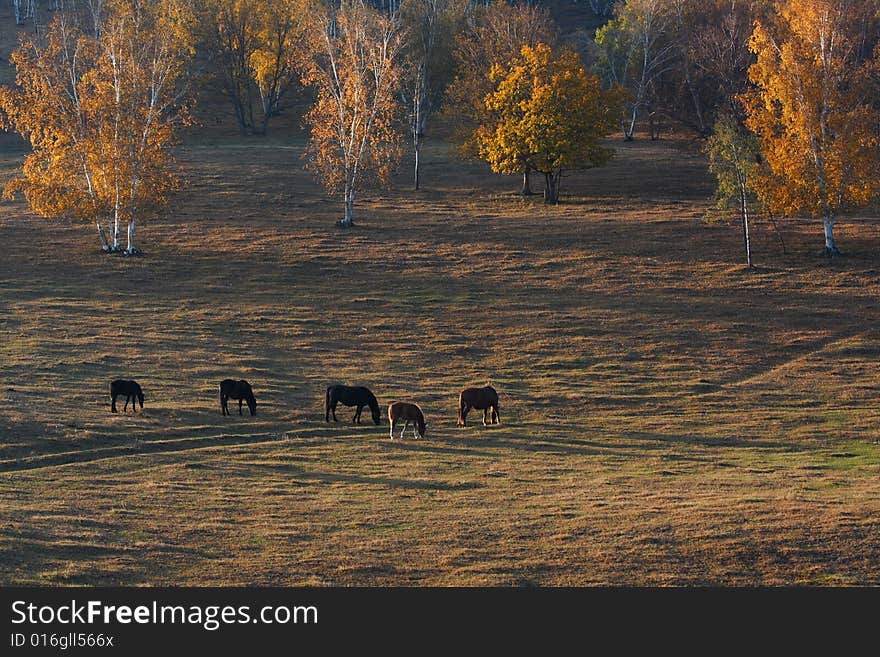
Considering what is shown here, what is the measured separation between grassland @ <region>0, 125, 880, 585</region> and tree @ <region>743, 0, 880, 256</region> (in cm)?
339

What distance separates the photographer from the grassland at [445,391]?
1953 cm

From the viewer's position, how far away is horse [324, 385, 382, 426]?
33.0 meters

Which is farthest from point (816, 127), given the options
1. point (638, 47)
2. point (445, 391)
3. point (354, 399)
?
point (638, 47)

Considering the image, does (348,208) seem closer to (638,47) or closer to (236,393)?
(236,393)

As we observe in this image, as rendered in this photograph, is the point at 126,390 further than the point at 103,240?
No

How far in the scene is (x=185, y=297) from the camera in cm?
5228

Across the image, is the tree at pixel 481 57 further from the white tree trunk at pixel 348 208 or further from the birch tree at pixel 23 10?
the birch tree at pixel 23 10

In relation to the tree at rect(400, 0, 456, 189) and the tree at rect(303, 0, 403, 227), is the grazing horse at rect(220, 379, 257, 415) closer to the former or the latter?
the tree at rect(303, 0, 403, 227)

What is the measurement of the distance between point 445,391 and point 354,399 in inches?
213

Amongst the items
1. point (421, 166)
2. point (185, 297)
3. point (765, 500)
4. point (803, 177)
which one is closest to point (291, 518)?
point (765, 500)

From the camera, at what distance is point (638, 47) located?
107 m

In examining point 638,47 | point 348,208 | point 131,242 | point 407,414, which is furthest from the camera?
point 638,47

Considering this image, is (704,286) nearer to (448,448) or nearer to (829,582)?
(448,448)

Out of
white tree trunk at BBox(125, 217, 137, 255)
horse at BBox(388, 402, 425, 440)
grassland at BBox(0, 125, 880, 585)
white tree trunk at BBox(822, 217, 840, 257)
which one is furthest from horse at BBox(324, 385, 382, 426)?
white tree trunk at BBox(822, 217, 840, 257)
